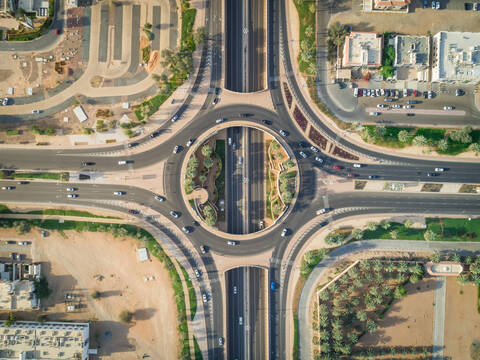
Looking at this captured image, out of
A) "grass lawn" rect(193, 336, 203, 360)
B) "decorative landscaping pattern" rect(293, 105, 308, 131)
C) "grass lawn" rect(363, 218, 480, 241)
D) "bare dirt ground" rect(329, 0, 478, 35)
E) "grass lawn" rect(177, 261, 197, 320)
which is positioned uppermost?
"bare dirt ground" rect(329, 0, 478, 35)

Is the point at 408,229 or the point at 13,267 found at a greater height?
the point at 408,229

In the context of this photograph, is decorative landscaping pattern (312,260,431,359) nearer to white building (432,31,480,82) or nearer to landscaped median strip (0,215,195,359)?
landscaped median strip (0,215,195,359)

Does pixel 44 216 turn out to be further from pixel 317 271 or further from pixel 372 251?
pixel 372 251

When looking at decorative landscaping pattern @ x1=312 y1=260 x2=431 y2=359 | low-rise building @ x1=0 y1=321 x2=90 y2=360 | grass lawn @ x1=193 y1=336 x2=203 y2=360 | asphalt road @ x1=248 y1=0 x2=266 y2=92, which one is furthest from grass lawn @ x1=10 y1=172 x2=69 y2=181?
decorative landscaping pattern @ x1=312 y1=260 x2=431 y2=359

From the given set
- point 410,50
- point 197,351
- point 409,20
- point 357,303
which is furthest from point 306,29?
point 197,351

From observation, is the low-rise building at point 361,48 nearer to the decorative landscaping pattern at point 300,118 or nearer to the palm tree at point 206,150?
the decorative landscaping pattern at point 300,118

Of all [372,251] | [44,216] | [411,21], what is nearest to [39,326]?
[44,216]
